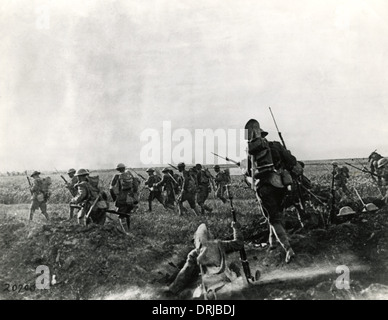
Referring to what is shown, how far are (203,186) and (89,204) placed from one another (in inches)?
126

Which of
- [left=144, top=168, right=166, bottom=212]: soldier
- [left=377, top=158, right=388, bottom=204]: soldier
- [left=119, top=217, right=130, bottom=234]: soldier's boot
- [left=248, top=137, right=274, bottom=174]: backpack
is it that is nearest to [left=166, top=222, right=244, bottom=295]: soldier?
[left=248, top=137, right=274, bottom=174]: backpack

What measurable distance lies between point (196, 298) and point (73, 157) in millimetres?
4994

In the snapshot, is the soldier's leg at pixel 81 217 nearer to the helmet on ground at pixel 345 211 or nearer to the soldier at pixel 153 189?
the soldier at pixel 153 189

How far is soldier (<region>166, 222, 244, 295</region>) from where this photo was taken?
834 centimetres

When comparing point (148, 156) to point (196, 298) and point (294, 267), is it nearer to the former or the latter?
point (196, 298)

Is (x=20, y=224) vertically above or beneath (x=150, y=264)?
above

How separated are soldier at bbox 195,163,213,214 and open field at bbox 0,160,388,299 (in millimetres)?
648

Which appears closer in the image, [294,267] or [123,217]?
[294,267]

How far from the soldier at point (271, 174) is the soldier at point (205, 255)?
768 mm

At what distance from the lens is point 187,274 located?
8570 millimetres

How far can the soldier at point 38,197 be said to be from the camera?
35.9ft

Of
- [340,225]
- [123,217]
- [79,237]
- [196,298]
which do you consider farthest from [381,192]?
[79,237]

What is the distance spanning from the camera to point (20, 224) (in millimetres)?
10617
